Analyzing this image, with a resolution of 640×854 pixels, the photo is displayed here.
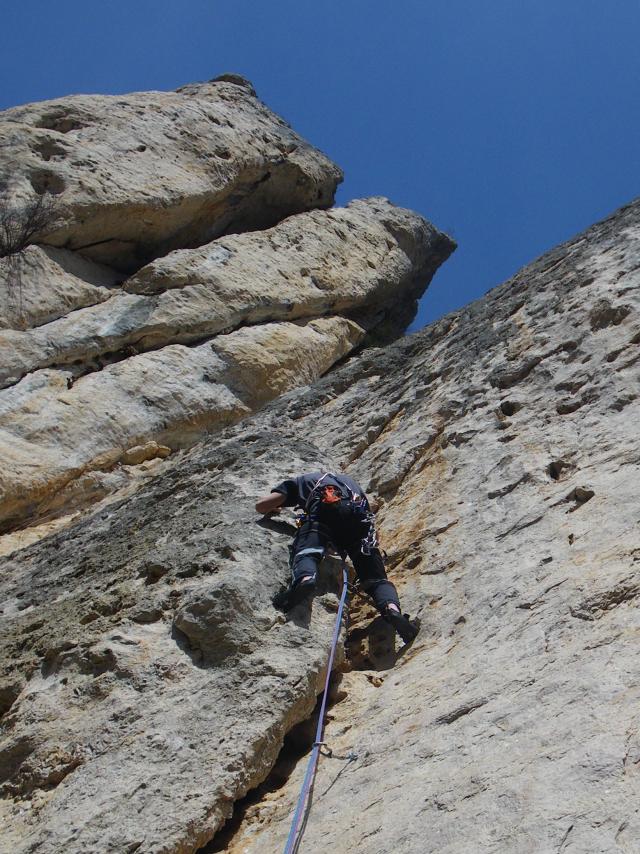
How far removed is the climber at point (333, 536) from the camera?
18.9ft

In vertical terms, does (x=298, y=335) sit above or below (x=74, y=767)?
above

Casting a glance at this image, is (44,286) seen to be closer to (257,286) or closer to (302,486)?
(257,286)

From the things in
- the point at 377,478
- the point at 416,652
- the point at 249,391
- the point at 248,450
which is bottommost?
the point at 416,652

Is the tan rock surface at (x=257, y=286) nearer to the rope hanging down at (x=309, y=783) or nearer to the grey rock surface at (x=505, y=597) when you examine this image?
the grey rock surface at (x=505, y=597)

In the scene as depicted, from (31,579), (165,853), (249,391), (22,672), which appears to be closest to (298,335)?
(249,391)

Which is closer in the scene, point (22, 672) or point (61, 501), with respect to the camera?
point (22, 672)

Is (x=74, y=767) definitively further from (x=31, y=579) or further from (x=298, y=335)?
(x=298, y=335)

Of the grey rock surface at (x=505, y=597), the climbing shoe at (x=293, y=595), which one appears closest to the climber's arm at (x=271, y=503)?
the grey rock surface at (x=505, y=597)

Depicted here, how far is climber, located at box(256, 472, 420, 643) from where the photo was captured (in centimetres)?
575

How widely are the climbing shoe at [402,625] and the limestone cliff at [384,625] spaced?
8 centimetres

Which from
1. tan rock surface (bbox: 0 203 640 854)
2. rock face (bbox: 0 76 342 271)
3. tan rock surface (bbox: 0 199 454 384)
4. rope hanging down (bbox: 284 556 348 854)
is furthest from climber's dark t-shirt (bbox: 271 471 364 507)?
rock face (bbox: 0 76 342 271)

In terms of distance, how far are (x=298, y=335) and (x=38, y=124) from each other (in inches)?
227

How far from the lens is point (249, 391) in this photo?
12.9 m

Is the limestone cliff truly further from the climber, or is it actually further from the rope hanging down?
the climber
